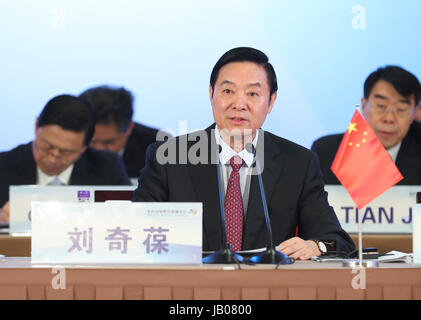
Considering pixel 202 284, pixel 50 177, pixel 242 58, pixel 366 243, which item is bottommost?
pixel 366 243

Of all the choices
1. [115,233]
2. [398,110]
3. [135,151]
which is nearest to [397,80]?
[398,110]

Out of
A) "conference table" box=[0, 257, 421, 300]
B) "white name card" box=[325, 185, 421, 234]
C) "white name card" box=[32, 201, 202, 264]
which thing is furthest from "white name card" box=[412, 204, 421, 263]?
"white name card" box=[325, 185, 421, 234]

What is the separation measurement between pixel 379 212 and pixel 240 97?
1.85m

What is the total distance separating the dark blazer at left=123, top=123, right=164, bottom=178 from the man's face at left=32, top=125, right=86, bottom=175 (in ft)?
0.92

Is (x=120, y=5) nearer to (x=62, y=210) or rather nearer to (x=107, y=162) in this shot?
(x=107, y=162)

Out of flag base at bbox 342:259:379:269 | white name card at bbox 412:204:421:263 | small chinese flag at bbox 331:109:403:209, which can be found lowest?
flag base at bbox 342:259:379:269

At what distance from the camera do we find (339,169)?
8.18 ft

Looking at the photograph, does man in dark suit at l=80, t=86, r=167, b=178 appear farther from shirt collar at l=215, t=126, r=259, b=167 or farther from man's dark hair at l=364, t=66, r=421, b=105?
shirt collar at l=215, t=126, r=259, b=167

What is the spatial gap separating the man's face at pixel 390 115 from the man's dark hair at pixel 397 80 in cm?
3

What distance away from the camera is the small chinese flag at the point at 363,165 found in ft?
8.09

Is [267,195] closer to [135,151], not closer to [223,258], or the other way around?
[223,258]

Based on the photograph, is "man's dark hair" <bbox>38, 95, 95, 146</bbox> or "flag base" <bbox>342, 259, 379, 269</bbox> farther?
"man's dark hair" <bbox>38, 95, 95, 146</bbox>

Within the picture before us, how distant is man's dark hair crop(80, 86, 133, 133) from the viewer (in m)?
4.55

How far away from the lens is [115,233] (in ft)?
7.28
